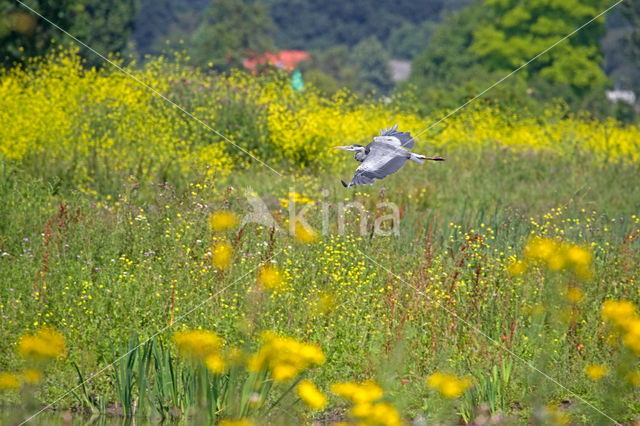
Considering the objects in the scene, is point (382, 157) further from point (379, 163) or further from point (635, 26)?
point (635, 26)

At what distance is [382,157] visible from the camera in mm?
5645

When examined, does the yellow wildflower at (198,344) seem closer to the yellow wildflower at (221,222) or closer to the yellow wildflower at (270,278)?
the yellow wildflower at (270,278)

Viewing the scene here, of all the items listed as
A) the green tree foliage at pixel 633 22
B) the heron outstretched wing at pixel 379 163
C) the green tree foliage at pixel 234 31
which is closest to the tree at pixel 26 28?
the heron outstretched wing at pixel 379 163

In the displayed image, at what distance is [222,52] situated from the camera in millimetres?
45594

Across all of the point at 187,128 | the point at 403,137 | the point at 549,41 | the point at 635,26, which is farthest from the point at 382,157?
the point at 635,26

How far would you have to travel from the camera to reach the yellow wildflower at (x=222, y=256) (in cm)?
594

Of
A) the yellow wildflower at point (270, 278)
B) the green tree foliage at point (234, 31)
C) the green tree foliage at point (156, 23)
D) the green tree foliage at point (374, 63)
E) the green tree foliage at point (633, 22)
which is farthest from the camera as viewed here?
the green tree foliage at point (156, 23)

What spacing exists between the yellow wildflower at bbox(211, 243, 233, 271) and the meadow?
0.03 metres

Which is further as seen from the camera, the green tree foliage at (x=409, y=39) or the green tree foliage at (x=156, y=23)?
the green tree foliage at (x=409, y=39)

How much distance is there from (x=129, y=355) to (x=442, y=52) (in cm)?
4328

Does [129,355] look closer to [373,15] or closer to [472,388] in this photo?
[472,388]

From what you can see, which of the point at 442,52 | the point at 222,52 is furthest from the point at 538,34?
the point at 222,52

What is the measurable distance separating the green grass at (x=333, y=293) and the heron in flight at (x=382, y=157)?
0.89m

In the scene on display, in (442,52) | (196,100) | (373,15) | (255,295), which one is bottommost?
(373,15)
